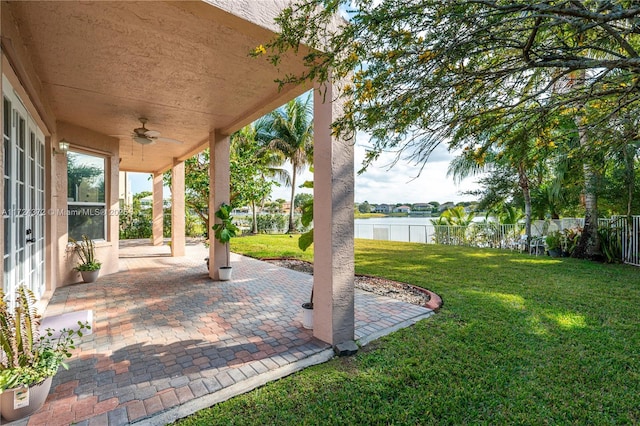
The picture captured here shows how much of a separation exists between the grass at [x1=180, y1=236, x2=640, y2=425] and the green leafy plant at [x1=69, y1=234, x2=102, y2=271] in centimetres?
584

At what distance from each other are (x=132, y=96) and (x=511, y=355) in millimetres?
6356

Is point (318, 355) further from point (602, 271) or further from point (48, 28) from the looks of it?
point (602, 271)

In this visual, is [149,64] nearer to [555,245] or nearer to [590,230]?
[590,230]

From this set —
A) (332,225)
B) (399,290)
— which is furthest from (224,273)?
(332,225)

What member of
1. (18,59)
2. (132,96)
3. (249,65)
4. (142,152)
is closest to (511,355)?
(249,65)

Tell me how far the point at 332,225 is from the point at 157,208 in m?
11.6

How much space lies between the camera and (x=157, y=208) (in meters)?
12.8

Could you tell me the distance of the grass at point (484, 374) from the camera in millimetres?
2422

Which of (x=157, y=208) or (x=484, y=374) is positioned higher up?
(x=157, y=208)

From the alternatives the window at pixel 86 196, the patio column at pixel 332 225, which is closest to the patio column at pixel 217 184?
the window at pixel 86 196

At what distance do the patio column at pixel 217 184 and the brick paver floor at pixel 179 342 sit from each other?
1.92ft

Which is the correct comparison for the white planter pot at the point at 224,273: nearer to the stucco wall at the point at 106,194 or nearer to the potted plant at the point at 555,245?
the stucco wall at the point at 106,194

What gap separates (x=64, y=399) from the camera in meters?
2.59

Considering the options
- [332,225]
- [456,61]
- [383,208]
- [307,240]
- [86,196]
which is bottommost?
[307,240]
